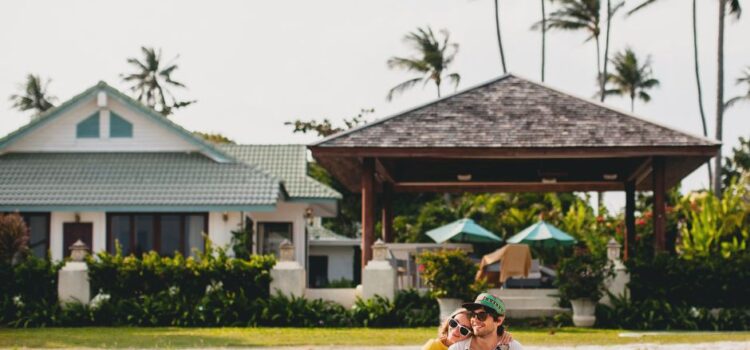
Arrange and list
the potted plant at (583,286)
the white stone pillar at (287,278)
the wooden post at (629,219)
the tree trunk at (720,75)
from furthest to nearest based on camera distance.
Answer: the tree trunk at (720,75), the wooden post at (629,219), the white stone pillar at (287,278), the potted plant at (583,286)

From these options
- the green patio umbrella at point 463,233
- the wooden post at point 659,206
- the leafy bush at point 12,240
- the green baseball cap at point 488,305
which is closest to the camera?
the green baseball cap at point 488,305

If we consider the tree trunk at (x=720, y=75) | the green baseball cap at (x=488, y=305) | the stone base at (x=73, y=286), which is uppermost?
the tree trunk at (x=720, y=75)

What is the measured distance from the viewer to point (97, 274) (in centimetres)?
2269

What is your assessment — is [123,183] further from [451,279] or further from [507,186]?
[451,279]

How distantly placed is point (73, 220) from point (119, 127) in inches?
110

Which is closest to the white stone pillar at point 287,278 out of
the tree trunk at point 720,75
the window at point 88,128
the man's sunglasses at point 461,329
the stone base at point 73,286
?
the stone base at point 73,286

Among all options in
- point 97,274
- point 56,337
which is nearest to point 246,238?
point 97,274

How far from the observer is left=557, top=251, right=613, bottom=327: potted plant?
21969 millimetres

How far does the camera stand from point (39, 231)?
29984mm

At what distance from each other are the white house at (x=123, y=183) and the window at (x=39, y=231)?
23 mm

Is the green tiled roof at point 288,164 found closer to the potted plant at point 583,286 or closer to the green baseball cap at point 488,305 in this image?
the potted plant at point 583,286

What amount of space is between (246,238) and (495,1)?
26.1 meters

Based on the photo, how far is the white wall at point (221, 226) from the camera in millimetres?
29828

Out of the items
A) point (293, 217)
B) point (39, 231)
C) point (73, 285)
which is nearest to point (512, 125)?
point (73, 285)
